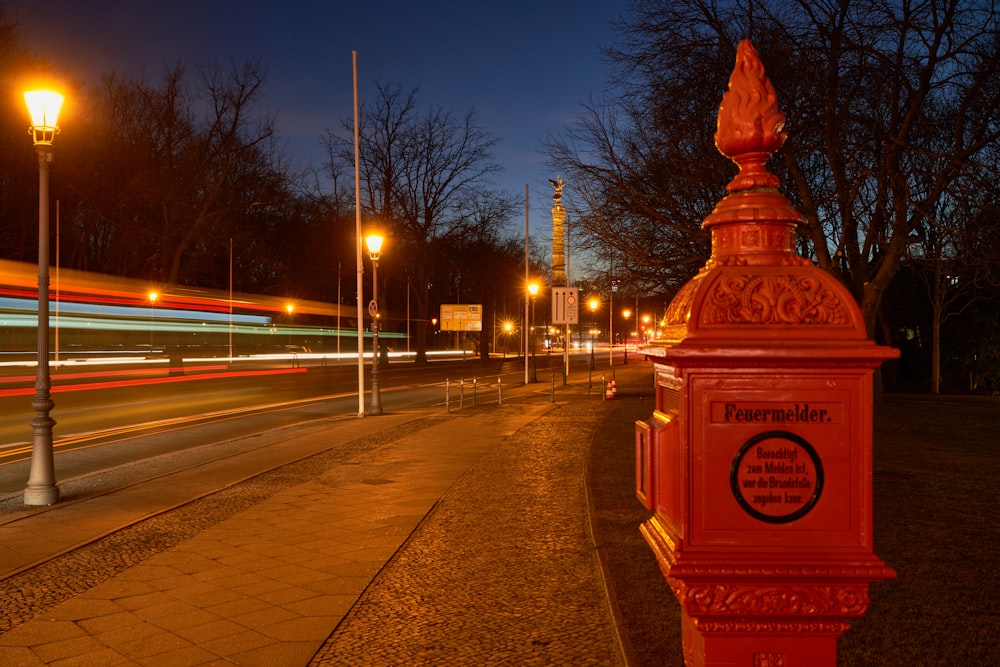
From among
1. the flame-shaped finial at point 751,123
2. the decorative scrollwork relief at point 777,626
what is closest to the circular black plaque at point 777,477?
the decorative scrollwork relief at point 777,626

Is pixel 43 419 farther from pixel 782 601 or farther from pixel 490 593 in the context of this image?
pixel 782 601

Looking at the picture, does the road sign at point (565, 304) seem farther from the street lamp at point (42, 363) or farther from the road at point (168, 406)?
the street lamp at point (42, 363)

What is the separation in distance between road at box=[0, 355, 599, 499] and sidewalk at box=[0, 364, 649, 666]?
308cm

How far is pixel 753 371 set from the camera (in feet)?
8.93

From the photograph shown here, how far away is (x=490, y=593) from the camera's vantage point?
5.75m

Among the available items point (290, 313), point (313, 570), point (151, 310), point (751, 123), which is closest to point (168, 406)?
point (151, 310)

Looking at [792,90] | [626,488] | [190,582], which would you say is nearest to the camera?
[190,582]

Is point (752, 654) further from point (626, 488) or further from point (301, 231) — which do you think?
point (301, 231)

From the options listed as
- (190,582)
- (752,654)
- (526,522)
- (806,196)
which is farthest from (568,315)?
(752,654)

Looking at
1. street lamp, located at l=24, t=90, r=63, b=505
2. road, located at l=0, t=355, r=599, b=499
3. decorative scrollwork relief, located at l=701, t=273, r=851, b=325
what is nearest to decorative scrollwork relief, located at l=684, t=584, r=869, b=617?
decorative scrollwork relief, located at l=701, t=273, r=851, b=325

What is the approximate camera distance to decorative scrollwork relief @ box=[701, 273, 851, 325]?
8.96ft

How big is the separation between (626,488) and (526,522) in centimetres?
191

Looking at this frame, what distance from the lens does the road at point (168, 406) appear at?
13383mm

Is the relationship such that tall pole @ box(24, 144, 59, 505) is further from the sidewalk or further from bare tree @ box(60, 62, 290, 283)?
bare tree @ box(60, 62, 290, 283)
